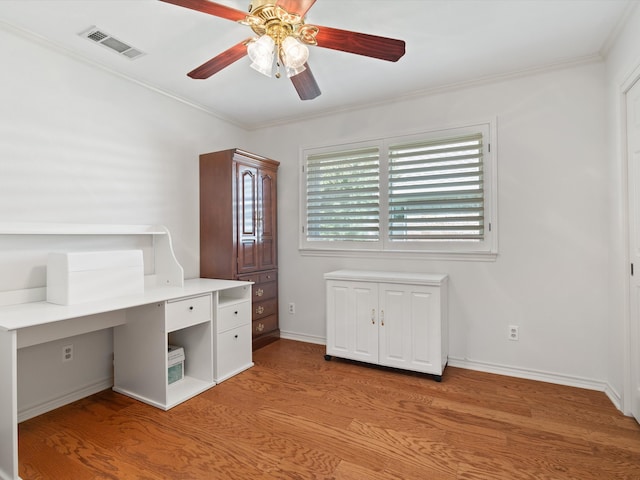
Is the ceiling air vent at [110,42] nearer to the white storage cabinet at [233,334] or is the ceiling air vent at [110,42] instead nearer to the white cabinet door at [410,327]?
the white storage cabinet at [233,334]

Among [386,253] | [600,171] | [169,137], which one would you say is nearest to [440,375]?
[386,253]

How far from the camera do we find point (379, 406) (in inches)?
94.2

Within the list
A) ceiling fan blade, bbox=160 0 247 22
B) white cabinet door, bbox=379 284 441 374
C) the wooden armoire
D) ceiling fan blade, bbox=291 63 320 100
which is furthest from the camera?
the wooden armoire

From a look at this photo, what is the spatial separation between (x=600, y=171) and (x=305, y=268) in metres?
2.70

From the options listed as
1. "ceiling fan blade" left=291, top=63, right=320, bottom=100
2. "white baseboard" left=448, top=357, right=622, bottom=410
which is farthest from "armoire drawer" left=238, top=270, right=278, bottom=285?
"white baseboard" left=448, top=357, right=622, bottom=410

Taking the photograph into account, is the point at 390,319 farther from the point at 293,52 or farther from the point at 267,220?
the point at 293,52

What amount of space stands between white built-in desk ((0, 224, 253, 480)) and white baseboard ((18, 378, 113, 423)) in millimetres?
109

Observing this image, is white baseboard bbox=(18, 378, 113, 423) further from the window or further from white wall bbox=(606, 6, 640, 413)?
white wall bbox=(606, 6, 640, 413)

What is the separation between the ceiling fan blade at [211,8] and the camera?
151cm

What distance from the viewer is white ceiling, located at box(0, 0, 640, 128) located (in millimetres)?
2041

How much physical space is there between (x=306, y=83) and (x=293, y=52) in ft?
1.20

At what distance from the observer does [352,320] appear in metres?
3.15

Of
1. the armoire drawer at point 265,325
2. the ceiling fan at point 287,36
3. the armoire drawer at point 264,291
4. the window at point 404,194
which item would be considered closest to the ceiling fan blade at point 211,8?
the ceiling fan at point 287,36

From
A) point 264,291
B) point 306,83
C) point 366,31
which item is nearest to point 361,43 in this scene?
point 306,83
